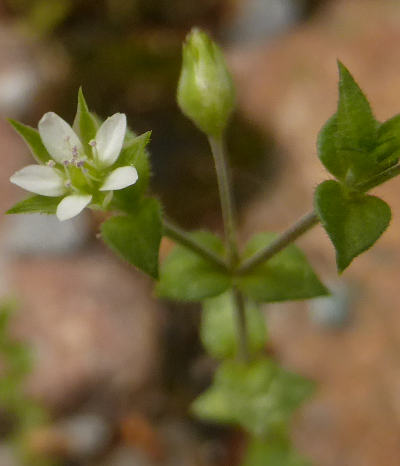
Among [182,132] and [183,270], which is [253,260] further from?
[182,132]

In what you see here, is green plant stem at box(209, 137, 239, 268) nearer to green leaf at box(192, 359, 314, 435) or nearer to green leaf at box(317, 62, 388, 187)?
green leaf at box(317, 62, 388, 187)

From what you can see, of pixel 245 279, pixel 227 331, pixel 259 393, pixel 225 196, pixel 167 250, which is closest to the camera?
pixel 225 196

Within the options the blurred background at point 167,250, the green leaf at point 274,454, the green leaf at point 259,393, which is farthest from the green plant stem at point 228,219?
the blurred background at point 167,250

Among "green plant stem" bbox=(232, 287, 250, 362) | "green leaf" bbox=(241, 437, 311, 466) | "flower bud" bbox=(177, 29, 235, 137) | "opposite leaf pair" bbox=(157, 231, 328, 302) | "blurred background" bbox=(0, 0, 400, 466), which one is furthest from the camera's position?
"blurred background" bbox=(0, 0, 400, 466)

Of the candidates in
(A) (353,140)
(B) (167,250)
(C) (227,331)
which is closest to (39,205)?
(A) (353,140)

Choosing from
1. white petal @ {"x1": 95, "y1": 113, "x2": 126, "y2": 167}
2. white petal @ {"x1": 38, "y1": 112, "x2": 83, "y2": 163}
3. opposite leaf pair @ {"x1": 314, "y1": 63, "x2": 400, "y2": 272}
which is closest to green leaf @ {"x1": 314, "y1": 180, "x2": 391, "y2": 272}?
opposite leaf pair @ {"x1": 314, "y1": 63, "x2": 400, "y2": 272}

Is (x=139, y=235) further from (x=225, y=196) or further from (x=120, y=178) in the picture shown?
(x=225, y=196)

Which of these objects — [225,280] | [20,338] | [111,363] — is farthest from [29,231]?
[225,280]
